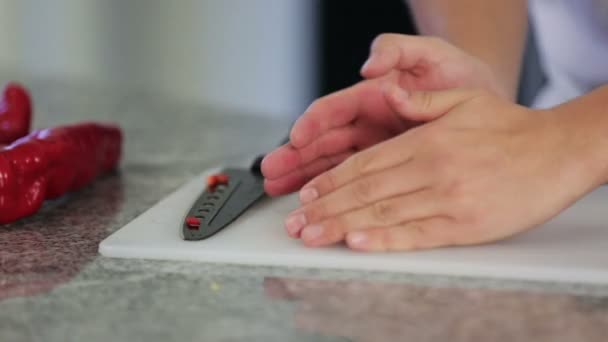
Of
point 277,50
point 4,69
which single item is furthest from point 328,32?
point 4,69

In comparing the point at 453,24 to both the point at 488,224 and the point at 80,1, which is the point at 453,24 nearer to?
the point at 488,224

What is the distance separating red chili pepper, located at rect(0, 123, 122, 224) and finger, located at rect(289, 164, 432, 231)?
0.94 feet

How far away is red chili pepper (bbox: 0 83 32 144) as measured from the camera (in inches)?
38.7

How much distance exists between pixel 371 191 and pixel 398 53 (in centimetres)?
19

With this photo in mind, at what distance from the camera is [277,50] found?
3.23 metres

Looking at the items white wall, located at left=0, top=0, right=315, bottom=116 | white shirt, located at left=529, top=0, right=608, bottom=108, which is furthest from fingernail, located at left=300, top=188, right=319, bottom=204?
white wall, located at left=0, top=0, right=315, bottom=116

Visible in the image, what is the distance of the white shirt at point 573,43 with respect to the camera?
1.23m

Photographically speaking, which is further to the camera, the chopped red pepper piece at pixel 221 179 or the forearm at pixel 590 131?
the chopped red pepper piece at pixel 221 179

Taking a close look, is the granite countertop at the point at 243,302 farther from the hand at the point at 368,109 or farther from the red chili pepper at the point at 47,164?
the hand at the point at 368,109

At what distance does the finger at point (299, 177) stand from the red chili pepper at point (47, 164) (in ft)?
0.75

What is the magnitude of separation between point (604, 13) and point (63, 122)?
909 mm

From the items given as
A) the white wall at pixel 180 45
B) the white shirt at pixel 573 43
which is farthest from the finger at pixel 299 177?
the white wall at pixel 180 45

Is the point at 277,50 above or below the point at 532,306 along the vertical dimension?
below

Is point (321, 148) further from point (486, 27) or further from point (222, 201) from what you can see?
point (486, 27)
